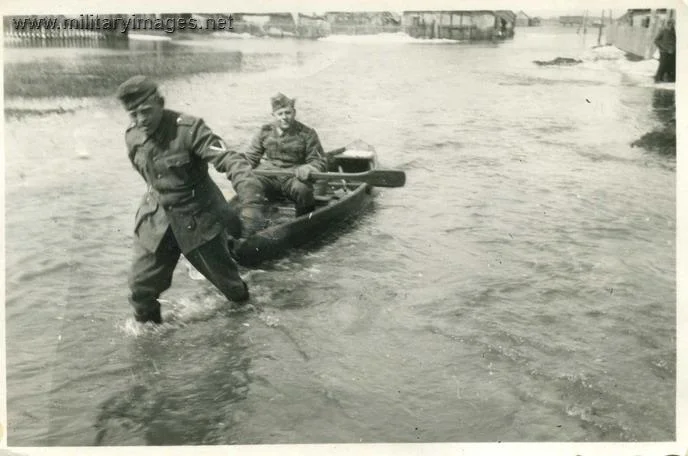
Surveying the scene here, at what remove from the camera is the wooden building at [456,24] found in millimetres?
2828

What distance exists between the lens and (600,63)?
3340 millimetres

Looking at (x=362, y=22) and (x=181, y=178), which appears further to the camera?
(x=362, y=22)

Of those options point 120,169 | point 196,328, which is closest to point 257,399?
point 196,328

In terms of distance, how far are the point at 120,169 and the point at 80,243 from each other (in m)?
0.67

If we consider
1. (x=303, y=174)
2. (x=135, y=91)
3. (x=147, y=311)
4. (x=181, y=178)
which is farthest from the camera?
(x=303, y=174)

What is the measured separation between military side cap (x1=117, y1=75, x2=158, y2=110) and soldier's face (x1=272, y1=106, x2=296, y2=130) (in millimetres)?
1015

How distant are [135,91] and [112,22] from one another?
1.89 feet

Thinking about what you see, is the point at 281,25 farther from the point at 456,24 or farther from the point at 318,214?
the point at 318,214

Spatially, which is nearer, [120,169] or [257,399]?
[257,399]

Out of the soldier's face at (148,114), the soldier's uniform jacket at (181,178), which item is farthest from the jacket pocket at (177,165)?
the soldier's face at (148,114)

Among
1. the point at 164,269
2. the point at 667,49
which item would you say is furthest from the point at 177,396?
the point at 667,49

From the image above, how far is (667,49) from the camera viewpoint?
273 cm

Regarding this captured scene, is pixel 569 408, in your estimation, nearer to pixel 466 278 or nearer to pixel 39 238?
pixel 466 278

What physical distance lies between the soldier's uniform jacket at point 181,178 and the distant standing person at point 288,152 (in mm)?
854
